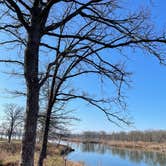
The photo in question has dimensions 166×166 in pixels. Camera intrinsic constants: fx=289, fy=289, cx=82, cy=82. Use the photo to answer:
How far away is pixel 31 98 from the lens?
189 inches

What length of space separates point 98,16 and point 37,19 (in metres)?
1.25

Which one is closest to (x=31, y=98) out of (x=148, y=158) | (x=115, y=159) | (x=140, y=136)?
(x=115, y=159)

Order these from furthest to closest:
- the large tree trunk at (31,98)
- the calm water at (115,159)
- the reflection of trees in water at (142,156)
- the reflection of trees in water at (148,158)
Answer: the reflection of trees in water at (142,156), the reflection of trees in water at (148,158), the calm water at (115,159), the large tree trunk at (31,98)

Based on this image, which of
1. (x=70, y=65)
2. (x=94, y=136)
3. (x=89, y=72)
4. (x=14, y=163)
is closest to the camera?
(x=89, y=72)

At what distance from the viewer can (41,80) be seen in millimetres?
5434

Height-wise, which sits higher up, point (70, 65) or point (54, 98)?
point (70, 65)

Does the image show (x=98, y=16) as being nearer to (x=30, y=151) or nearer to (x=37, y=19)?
(x=37, y=19)

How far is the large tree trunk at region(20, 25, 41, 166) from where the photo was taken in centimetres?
457

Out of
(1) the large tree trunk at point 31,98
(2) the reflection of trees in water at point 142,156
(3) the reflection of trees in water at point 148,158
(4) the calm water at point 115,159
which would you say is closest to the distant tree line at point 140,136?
(2) the reflection of trees in water at point 142,156

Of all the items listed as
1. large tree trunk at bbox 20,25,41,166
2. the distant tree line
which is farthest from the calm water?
the distant tree line

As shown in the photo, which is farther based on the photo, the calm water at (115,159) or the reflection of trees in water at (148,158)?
the reflection of trees in water at (148,158)

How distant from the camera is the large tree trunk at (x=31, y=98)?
15.0 ft

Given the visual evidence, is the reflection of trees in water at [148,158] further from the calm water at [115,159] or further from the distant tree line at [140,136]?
the distant tree line at [140,136]

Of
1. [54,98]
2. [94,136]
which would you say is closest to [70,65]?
[54,98]
